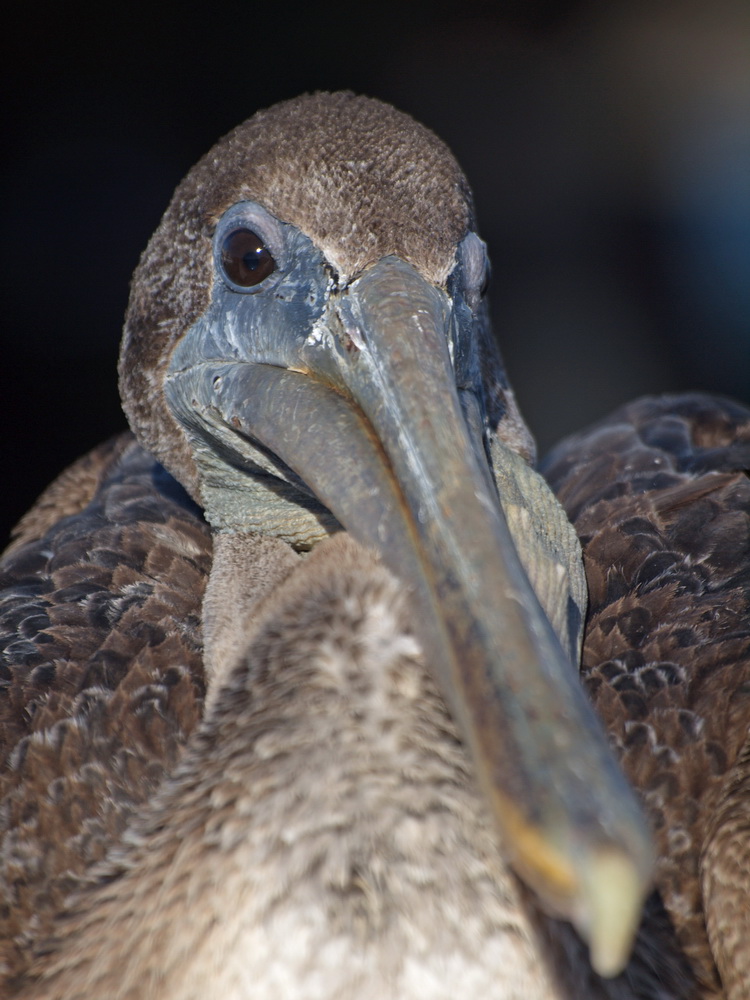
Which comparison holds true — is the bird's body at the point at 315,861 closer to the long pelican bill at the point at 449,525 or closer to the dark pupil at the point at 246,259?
the long pelican bill at the point at 449,525

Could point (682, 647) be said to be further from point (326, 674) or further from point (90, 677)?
point (90, 677)

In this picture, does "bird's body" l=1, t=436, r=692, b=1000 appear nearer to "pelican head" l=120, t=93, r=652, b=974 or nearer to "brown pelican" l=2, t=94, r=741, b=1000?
"brown pelican" l=2, t=94, r=741, b=1000

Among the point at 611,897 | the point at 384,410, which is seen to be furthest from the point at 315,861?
the point at 384,410

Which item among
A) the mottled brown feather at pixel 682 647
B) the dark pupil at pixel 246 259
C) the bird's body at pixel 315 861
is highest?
the dark pupil at pixel 246 259

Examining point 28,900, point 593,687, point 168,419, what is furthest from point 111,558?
point 593,687

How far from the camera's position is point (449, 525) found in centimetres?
125

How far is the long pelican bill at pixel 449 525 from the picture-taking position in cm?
100

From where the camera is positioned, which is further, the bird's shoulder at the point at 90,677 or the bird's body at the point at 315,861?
the bird's shoulder at the point at 90,677

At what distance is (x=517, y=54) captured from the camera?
17.4 feet

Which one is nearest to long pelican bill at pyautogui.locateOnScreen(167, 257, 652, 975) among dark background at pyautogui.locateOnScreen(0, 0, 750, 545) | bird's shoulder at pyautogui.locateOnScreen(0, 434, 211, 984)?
bird's shoulder at pyautogui.locateOnScreen(0, 434, 211, 984)

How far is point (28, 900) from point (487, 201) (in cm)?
467

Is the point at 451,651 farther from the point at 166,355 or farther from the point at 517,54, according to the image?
the point at 517,54

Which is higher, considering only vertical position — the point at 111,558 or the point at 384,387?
the point at 384,387

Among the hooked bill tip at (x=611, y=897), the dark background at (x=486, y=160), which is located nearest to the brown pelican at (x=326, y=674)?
the hooked bill tip at (x=611, y=897)
